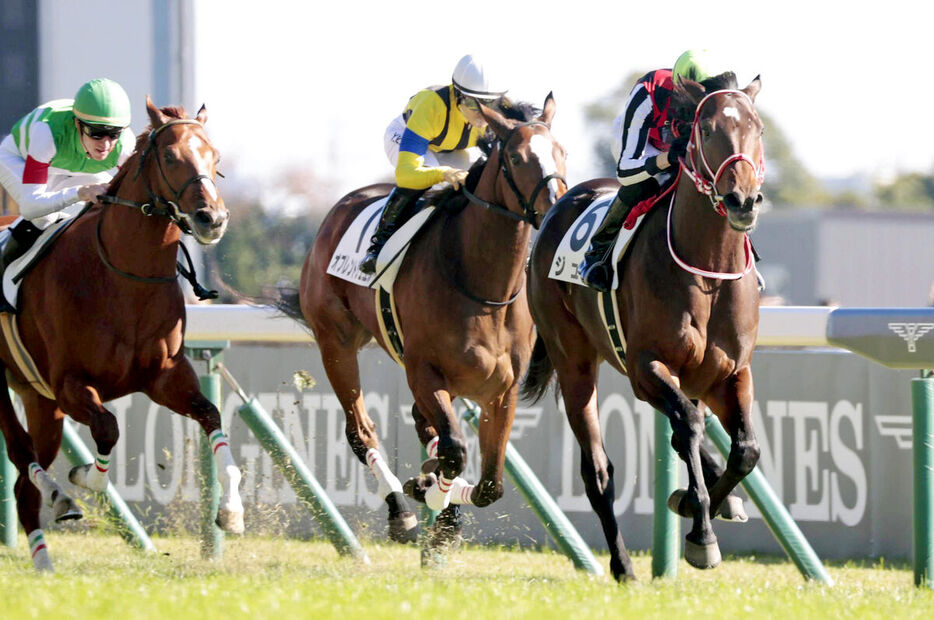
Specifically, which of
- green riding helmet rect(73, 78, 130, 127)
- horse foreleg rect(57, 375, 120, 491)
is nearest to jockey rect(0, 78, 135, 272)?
green riding helmet rect(73, 78, 130, 127)

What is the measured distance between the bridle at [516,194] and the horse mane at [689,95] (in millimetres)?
658

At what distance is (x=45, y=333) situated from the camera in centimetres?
659

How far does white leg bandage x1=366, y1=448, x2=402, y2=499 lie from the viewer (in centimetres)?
734

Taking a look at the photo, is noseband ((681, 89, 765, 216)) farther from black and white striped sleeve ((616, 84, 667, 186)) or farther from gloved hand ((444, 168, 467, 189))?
gloved hand ((444, 168, 467, 189))

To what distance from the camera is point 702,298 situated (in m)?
5.85

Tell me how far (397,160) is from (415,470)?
254cm

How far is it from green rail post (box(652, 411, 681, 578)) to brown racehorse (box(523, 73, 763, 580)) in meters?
0.71

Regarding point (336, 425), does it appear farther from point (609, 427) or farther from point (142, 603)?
point (142, 603)

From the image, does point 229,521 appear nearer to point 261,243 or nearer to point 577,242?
point 577,242

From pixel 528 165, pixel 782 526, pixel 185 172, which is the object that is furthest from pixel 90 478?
pixel 782 526

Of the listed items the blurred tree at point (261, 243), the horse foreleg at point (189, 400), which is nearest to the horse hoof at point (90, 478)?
the horse foreleg at point (189, 400)

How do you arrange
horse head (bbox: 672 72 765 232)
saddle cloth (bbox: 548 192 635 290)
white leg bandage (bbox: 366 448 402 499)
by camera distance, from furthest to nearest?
white leg bandage (bbox: 366 448 402 499)
saddle cloth (bbox: 548 192 635 290)
horse head (bbox: 672 72 765 232)

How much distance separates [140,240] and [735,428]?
2765 millimetres

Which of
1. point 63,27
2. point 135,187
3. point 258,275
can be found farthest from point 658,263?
point 258,275
